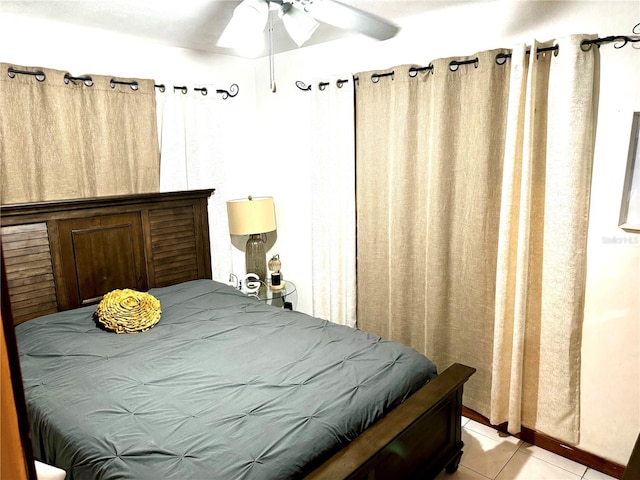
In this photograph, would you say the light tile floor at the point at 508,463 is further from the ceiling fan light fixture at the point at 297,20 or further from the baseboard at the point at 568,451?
A: the ceiling fan light fixture at the point at 297,20

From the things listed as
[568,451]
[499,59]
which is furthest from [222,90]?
[568,451]

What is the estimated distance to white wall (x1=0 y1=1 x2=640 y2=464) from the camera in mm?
2111

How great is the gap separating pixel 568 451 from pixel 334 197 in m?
2.04

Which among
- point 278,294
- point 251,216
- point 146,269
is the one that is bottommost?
point 278,294

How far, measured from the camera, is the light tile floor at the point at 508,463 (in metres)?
2.31

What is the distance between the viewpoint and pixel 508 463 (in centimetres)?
241

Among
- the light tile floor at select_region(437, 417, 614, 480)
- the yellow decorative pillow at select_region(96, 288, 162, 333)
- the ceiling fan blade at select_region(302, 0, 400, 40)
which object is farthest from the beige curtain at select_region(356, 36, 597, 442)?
the yellow decorative pillow at select_region(96, 288, 162, 333)

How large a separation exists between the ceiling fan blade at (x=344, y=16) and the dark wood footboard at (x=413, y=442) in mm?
1640

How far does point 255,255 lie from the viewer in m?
3.63

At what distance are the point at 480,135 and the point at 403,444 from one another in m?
1.64

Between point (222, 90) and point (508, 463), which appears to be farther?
point (222, 90)

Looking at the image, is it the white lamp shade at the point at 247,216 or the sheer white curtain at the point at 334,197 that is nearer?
the sheer white curtain at the point at 334,197

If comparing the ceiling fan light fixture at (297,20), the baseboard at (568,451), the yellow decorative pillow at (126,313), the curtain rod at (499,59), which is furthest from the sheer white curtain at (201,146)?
the baseboard at (568,451)

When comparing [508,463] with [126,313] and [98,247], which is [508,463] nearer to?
[126,313]
